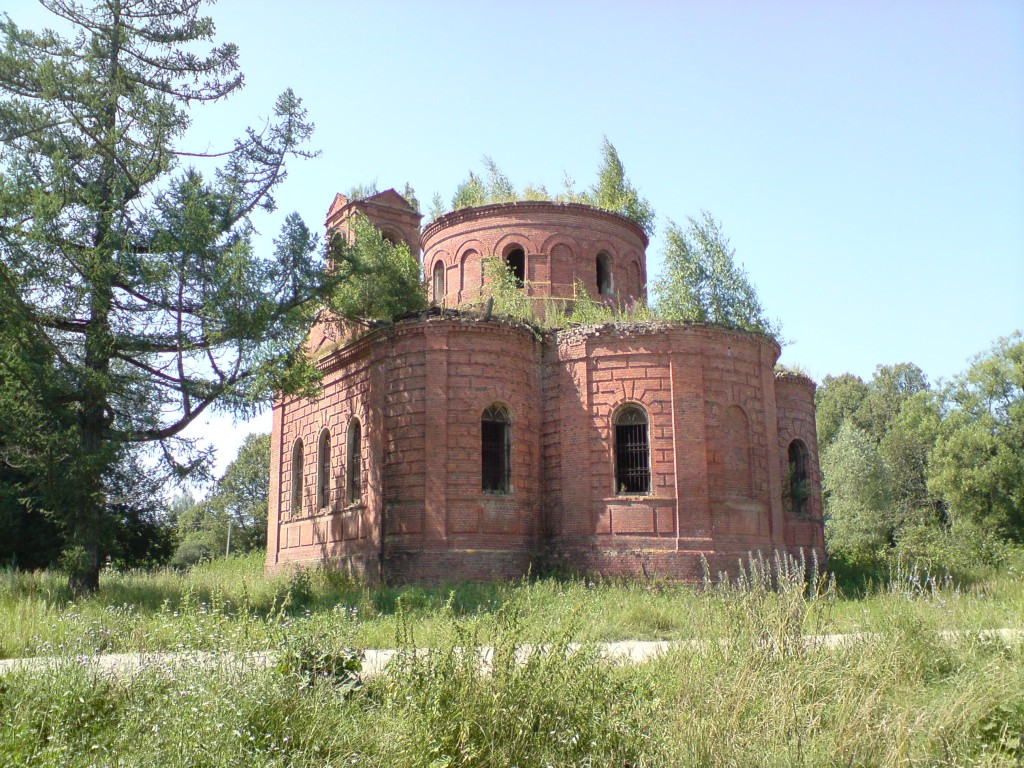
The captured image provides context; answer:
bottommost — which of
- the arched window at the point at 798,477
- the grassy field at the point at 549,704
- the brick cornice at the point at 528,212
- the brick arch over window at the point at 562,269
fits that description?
the grassy field at the point at 549,704

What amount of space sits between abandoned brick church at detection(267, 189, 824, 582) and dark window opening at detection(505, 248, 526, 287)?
4.69m

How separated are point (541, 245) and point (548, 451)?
7328 mm

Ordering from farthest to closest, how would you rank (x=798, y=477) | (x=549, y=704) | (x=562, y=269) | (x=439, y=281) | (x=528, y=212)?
(x=439, y=281)
(x=528, y=212)
(x=562, y=269)
(x=798, y=477)
(x=549, y=704)

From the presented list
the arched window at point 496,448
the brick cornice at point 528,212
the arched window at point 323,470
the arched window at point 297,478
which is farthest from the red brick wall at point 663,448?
the arched window at point 297,478

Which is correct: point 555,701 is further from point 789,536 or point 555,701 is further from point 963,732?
point 789,536

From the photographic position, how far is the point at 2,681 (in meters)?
7.55

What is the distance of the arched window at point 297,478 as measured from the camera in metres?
24.4

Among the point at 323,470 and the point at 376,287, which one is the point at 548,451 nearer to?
the point at 376,287

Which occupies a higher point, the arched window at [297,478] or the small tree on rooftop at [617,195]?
the small tree on rooftop at [617,195]

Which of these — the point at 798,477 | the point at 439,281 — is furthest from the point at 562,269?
the point at 798,477

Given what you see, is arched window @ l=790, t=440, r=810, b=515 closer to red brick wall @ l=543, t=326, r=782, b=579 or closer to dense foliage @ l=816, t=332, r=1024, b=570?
red brick wall @ l=543, t=326, r=782, b=579

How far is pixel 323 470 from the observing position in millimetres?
23234

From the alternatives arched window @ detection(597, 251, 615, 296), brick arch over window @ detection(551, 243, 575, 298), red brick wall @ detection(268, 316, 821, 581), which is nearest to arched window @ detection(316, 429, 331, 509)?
red brick wall @ detection(268, 316, 821, 581)

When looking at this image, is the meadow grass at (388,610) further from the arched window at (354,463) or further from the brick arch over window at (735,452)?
the brick arch over window at (735,452)
